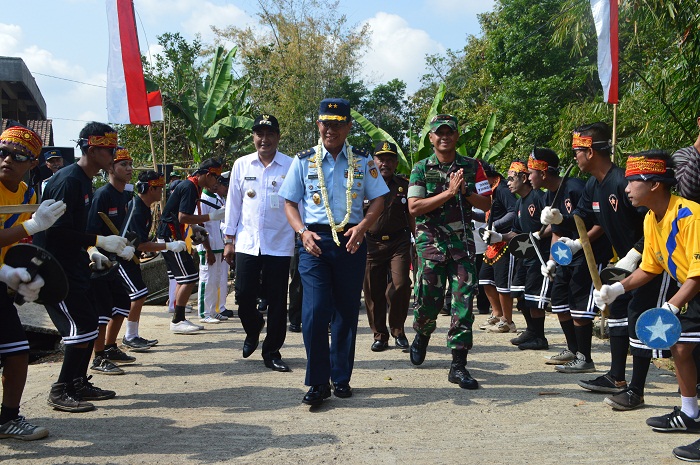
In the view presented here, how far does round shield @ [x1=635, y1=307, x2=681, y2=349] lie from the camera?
4500mm

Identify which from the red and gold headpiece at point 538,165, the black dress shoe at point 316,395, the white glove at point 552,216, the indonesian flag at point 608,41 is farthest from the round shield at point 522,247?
the black dress shoe at point 316,395

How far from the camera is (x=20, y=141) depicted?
4.90 m

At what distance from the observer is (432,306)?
21.6 feet

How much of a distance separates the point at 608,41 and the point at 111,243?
257 inches

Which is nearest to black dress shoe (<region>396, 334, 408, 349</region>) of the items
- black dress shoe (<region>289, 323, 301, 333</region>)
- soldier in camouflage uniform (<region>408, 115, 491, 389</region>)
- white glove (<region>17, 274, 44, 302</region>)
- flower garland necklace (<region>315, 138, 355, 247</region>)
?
soldier in camouflage uniform (<region>408, 115, 491, 389</region>)

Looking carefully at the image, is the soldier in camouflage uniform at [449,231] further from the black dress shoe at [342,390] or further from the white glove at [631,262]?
the white glove at [631,262]

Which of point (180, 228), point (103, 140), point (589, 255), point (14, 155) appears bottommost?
point (589, 255)

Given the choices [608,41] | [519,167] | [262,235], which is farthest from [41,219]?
[608,41]

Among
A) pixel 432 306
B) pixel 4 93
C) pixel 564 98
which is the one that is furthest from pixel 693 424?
pixel 564 98

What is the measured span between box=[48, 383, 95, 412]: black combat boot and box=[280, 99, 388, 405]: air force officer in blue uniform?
1.77 meters

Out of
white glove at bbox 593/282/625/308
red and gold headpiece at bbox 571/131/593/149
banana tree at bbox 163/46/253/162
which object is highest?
banana tree at bbox 163/46/253/162

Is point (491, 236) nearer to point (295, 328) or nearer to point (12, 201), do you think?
point (295, 328)

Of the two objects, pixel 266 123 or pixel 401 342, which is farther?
pixel 401 342

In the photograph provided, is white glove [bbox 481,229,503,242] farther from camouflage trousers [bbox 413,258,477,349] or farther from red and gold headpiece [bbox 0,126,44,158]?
red and gold headpiece [bbox 0,126,44,158]
